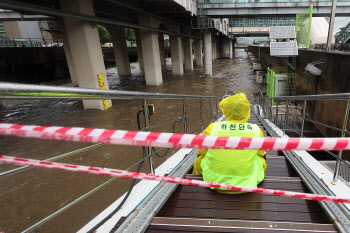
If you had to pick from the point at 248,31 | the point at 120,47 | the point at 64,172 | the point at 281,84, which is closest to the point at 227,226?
the point at 64,172

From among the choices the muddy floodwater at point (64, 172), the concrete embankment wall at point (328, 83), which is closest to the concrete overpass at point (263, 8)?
the concrete embankment wall at point (328, 83)

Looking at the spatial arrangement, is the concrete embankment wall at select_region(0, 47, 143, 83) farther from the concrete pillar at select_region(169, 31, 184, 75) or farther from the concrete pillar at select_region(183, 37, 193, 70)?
the concrete pillar at select_region(183, 37, 193, 70)

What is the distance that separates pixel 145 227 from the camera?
163cm

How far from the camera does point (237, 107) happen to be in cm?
198

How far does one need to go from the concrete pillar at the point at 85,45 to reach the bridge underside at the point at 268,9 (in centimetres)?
1188

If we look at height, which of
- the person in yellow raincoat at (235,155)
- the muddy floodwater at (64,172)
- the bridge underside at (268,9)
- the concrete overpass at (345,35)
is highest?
the bridge underside at (268,9)

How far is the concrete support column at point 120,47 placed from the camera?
2255 cm

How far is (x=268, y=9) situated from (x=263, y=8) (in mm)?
449

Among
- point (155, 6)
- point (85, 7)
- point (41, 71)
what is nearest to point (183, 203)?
point (85, 7)

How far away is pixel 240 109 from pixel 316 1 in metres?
20.7

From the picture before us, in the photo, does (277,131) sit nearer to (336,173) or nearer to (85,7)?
(336,173)

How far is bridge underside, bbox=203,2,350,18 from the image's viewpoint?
54.5ft

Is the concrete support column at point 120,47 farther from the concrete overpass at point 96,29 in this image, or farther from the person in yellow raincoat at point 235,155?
the person in yellow raincoat at point 235,155

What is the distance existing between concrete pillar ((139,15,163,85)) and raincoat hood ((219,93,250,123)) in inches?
621
